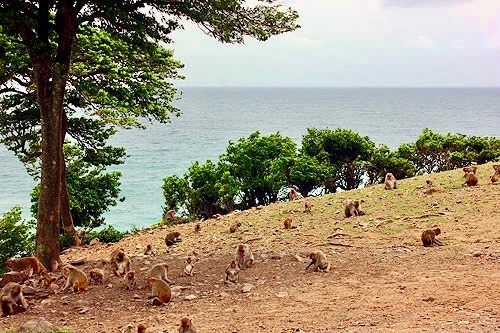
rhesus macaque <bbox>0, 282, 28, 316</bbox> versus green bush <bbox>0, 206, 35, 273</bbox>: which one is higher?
rhesus macaque <bbox>0, 282, 28, 316</bbox>

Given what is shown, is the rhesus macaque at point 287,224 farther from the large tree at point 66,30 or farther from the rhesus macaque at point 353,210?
the large tree at point 66,30

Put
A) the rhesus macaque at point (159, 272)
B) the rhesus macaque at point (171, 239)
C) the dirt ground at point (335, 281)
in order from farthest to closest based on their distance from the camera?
the rhesus macaque at point (171, 239)
the rhesus macaque at point (159, 272)
the dirt ground at point (335, 281)

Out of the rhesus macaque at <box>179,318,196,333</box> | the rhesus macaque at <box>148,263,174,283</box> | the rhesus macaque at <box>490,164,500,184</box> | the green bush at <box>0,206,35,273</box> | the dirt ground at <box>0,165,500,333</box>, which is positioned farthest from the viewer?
the green bush at <box>0,206,35,273</box>

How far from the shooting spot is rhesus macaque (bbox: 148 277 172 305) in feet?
29.5

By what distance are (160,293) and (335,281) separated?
296 cm

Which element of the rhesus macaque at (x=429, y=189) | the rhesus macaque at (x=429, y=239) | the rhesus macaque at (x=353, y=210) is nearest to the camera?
the rhesus macaque at (x=429, y=239)

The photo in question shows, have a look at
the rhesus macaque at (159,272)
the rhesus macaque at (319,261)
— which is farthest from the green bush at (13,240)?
the rhesus macaque at (319,261)

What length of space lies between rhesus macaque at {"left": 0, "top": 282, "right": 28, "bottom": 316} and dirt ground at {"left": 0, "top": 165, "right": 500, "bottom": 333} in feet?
0.62

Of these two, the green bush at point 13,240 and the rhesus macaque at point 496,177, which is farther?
the green bush at point 13,240

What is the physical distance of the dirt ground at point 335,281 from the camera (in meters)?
7.54

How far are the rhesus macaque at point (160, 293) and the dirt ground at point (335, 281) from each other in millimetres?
125

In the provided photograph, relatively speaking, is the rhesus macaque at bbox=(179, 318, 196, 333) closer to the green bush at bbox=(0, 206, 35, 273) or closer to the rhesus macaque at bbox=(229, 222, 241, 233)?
the rhesus macaque at bbox=(229, 222, 241, 233)

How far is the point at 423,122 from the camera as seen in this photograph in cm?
12075

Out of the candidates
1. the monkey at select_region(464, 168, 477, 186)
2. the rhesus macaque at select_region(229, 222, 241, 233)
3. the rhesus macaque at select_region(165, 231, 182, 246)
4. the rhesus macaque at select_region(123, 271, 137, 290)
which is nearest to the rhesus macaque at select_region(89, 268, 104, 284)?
the rhesus macaque at select_region(123, 271, 137, 290)
